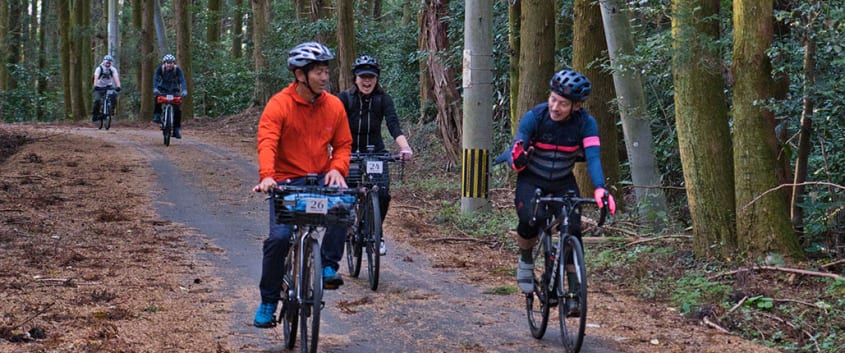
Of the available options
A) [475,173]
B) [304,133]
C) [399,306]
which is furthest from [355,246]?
[475,173]

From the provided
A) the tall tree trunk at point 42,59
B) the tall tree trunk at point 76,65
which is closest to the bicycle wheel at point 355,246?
the tall tree trunk at point 76,65

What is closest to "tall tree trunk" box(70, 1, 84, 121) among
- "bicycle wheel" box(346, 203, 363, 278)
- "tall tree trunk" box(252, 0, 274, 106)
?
"tall tree trunk" box(252, 0, 274, 106)

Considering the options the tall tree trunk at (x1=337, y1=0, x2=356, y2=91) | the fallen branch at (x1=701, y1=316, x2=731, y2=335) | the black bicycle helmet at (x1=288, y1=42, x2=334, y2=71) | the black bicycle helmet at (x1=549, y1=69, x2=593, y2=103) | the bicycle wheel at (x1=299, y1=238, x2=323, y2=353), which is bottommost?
the fallen branch at (x1=701, y1=316, x2=731, y2=335)

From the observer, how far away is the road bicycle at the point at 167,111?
64.3ft

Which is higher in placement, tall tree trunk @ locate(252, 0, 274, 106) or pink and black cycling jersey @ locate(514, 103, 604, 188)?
tall tree trunk @ locate(252, 0, 274, 106)

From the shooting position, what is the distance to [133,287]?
843cm

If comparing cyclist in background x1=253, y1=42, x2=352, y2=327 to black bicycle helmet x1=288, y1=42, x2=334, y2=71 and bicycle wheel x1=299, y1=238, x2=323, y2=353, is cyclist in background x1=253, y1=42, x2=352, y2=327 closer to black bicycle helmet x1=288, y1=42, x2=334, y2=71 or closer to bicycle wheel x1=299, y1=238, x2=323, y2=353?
black bicycle helmet x1=288, y1=42, x2=334, y2=71

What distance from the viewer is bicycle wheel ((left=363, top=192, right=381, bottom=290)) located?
869cm

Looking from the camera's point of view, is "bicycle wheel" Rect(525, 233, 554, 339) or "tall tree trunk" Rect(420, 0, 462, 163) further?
"tall tree trunk" Rect(420, 0, 462, 163)

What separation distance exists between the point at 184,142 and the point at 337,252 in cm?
1583

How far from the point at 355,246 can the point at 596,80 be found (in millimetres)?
4998

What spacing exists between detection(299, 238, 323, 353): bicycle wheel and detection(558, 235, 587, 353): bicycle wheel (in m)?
1.67

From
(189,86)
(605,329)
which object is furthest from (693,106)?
(189,86)

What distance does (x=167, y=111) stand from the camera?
20.1 m
